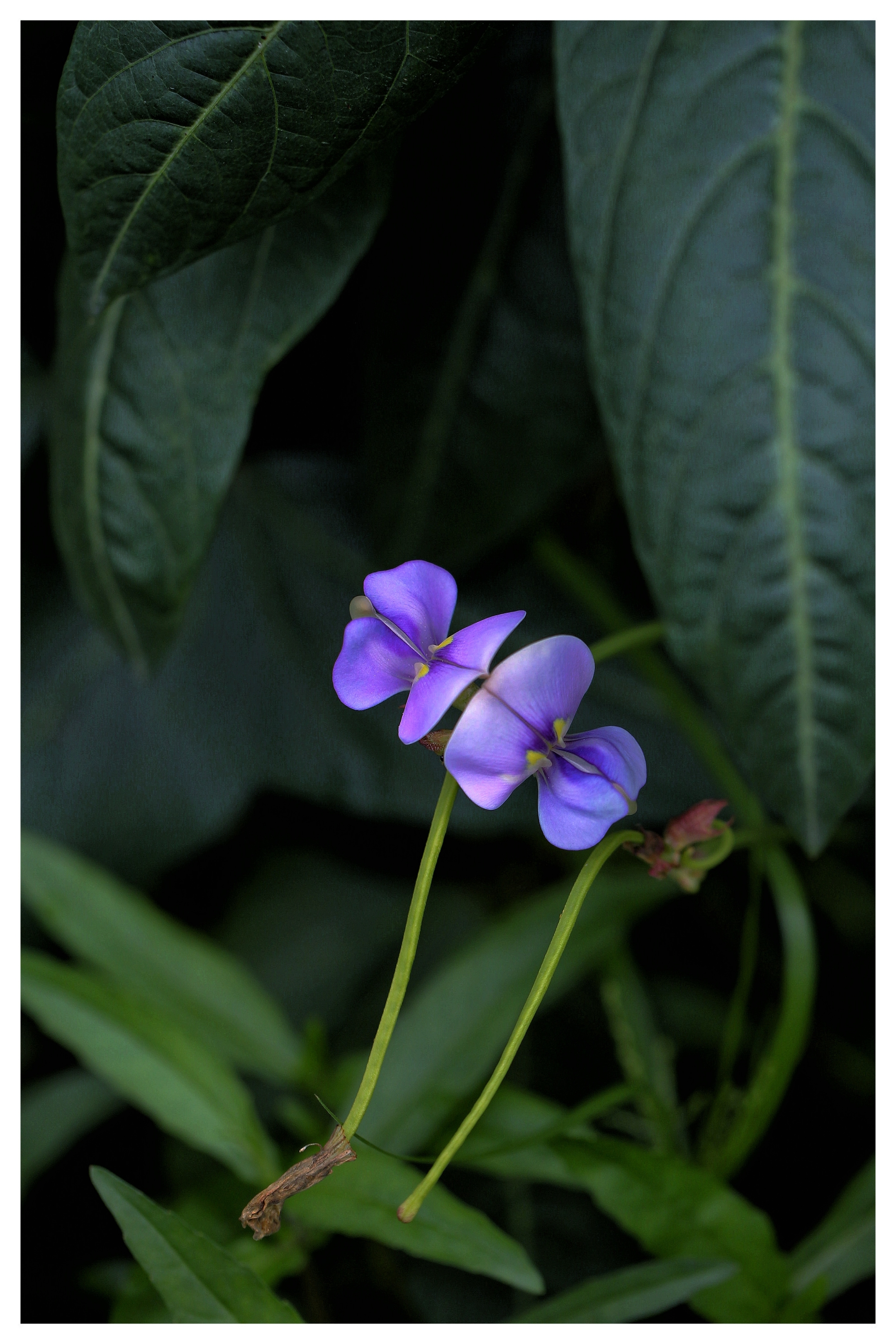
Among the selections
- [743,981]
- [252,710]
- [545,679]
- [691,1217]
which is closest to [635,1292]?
[691,1217]

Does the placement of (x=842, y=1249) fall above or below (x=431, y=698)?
below

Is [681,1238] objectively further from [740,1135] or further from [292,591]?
[292,591]

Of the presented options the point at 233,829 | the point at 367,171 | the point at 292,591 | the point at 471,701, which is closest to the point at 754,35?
the point at 367,171

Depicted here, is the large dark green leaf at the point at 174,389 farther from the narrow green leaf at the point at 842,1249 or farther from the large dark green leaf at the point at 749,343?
the narrow green leaf at the point at 842,1249

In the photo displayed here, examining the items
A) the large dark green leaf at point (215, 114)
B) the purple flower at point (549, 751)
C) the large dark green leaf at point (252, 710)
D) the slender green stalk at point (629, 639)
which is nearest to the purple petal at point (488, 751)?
the purple flower at point (549, 751)

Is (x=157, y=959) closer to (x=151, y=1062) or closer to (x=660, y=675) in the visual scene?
(x=151, y=1062)

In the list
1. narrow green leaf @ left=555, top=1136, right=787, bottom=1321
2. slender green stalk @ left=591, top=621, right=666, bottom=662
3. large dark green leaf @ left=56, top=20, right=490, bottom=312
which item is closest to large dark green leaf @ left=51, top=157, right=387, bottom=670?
large dark green leaf @ left=56, top=20, right=490, bottom=312

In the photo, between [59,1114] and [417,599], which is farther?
[59,1114]
